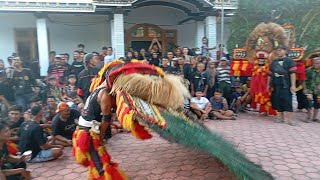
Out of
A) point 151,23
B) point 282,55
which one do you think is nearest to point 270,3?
point 282,55

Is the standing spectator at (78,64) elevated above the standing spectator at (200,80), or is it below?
above

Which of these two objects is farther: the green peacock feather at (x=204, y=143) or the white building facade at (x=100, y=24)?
the white building facade at (x=100, y=24)

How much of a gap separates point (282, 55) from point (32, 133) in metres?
4.60

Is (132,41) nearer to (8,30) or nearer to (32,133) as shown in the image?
(8,30)

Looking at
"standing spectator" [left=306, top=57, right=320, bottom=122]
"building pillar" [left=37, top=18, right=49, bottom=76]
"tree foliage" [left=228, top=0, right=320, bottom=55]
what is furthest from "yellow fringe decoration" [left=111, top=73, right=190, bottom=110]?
"building pillar" [left=37, top=18, right=49, bottom=76]

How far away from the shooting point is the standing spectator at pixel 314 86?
20.1 ft

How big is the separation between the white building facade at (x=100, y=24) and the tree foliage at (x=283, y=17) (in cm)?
222

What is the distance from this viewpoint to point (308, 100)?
6.51 m

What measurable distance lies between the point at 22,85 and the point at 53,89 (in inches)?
25.7

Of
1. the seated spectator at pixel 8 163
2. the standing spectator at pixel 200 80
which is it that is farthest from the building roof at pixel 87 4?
the seated spectator at pixel 8 163

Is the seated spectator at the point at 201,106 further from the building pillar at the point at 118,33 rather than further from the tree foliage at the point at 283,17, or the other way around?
the building pillar at the point at 118,33

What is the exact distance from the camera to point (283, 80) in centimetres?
598

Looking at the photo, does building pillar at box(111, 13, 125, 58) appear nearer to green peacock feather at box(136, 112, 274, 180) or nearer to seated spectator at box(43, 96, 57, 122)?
seated spectator at box(43, 96, 57, 122)

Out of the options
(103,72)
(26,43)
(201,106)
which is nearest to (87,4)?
(26,43)
